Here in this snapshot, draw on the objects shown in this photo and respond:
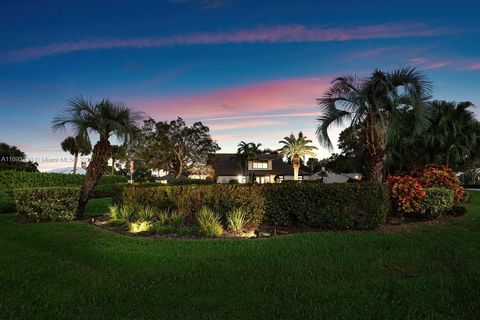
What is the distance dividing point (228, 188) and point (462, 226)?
6451 mm

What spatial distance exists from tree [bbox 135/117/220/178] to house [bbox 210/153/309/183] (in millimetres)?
3334

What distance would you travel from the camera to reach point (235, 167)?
62156 mm

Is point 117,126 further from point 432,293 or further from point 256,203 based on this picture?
point 432,293

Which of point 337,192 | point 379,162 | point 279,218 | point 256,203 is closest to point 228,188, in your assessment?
point 256,203

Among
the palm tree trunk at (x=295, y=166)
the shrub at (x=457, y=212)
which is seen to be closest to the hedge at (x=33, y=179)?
the shrub at (x=457, y=212)

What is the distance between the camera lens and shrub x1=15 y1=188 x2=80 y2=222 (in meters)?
12.1

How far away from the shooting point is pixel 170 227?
9781 millimetres

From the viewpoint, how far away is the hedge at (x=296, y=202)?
923cm

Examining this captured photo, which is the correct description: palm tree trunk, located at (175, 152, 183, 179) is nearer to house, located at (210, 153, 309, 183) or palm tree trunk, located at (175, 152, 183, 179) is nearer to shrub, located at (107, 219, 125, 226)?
house, located at (210, 153, 309, 183)

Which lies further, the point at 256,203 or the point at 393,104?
the point at 393,104

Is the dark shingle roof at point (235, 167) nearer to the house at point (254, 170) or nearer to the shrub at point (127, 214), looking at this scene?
the house at point (254, 170)

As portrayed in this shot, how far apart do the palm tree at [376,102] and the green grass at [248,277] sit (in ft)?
12.1

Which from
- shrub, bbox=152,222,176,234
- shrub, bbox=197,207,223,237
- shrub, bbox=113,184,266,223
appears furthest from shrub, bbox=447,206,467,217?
shrub, bbox=152,222,176,234

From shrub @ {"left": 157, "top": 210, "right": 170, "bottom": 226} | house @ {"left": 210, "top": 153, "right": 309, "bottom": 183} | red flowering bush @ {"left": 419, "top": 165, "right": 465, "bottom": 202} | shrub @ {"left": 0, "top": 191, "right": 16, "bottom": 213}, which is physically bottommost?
shrub @ {"left": 157, "top": 210, "right": 170, "bottom": 226}
